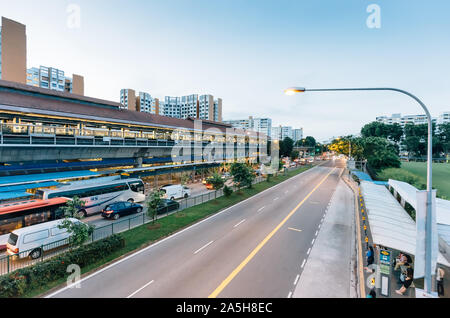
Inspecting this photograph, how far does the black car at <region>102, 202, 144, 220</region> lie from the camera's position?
19.8m

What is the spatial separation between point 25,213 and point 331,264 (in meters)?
21.5

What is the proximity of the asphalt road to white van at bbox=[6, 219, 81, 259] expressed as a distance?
5.26 metres

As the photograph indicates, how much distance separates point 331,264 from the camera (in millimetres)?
12406

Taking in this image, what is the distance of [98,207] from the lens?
2153cm

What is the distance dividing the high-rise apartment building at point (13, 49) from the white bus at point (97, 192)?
23.0 metres

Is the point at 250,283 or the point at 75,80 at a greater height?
the point at 75,80

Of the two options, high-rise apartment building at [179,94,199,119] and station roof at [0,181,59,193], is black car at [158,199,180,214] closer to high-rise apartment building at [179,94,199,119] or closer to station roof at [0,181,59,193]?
station roof at [0,181,59,193]

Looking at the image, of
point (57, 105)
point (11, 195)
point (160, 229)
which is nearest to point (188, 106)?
point (57, 105)

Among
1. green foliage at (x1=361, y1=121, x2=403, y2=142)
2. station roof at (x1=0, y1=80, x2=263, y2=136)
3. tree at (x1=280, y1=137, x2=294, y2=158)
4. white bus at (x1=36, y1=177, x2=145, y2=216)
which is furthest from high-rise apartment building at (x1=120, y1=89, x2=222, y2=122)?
white bus at (x1=36, y1=177, x2=145, y2=216)

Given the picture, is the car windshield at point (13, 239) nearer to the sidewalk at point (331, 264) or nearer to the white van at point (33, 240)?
the white van at point (33, 240)

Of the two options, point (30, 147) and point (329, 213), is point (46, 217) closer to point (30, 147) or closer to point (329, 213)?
point (30, 147)
